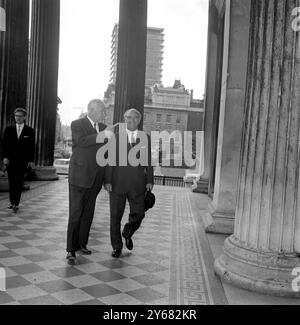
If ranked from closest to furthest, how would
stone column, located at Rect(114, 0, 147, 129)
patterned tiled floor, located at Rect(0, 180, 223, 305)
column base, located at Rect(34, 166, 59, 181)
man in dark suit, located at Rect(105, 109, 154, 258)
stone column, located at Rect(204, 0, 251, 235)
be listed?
patterned tiled floor, located at Rect(0, 180, 223, 305) < man in dark suit, located at Rect(105, 109, 154, 258) < stone column, located at Rect(204, 0, 251, 235) < stone column, located at Rect(114, 0, 147, 129) < column base, located at Rect(34, 166, 59, 181)

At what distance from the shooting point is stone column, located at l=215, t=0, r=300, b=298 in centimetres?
458

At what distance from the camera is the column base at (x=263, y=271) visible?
14.9ft

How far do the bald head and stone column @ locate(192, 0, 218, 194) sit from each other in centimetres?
950

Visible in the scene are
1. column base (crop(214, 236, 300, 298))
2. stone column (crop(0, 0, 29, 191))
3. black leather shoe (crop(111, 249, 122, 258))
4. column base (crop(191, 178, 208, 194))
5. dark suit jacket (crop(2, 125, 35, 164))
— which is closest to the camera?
column base (crop(214, 236, 300, 298))

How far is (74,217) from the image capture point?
5.54 meters

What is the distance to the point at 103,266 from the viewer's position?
5.46 metres

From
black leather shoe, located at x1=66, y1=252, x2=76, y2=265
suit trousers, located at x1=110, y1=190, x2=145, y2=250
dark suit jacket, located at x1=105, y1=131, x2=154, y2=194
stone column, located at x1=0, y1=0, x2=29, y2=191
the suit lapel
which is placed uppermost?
stone column, located at x1=0, y1=0, x2=29, y2=191

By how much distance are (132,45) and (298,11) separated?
9.58 m

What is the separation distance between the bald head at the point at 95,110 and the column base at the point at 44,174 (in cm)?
974

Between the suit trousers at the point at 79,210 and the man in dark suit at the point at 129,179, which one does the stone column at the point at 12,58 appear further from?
the man in dark suit at the point at 129,179

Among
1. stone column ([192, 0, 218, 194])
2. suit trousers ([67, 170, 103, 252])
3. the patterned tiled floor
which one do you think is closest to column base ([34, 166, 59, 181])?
stone column ([192, 0, 218, 194])

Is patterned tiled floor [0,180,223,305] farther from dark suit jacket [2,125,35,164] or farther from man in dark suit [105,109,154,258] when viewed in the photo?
dark suit jacket [2,125,35,164]

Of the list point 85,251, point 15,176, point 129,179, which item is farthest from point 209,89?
point 85,251

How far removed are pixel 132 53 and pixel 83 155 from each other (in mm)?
8806
